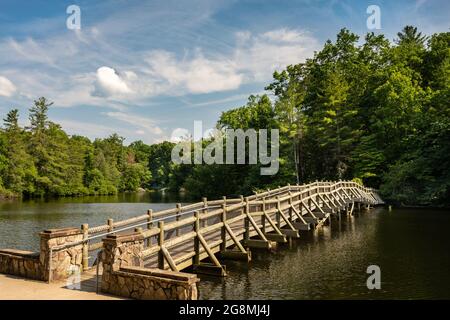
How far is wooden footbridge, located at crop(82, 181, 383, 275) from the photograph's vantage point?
1102 centimetres

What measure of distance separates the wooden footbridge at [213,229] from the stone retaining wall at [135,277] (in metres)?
0.77

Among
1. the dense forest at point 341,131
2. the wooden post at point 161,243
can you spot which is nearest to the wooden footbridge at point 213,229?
the wooden post at point 161,243

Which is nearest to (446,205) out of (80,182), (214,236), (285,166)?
(285,166)

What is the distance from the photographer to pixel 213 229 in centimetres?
1371

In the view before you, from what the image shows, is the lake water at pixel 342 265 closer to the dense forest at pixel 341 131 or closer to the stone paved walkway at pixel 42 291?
the stone paved walkway at pixel 42 291

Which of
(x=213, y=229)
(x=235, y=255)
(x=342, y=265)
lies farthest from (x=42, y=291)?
(x=342, y=265)

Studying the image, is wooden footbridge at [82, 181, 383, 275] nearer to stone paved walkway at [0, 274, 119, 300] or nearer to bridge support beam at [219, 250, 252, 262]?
bridge support beam at [219, 250, 252, 262]

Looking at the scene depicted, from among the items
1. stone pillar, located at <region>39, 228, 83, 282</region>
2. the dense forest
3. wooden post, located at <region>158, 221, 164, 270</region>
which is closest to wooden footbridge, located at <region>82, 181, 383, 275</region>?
→ wooden post, located at <region>158, 221, 164, 270</region>

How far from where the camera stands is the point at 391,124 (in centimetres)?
4334

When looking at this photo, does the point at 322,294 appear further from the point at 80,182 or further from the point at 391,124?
the point at 80,182

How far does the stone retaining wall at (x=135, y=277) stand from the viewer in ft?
24.6

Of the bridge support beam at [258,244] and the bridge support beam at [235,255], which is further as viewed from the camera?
the bridge support beam at [258,244]

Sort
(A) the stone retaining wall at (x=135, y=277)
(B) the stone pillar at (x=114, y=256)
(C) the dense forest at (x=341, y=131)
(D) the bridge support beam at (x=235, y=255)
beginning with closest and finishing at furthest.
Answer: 1. (A) the stone retaining wall at (x=135, y=277)
2. (B) the stone pillar at (x=114, y=256)
3. (D) the bridge support beam at (x=235, y=255)
4. (C) the dense forest at (x=341, y=131)
